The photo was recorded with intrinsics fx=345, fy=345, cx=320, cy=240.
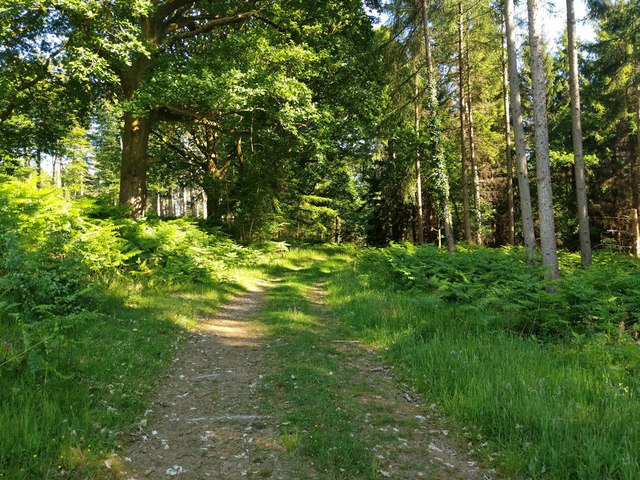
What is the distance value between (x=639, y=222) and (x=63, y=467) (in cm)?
2829

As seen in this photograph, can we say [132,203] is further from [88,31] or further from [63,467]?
[63,467]

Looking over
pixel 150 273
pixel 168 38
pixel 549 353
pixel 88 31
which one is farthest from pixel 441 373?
pixel 168 38

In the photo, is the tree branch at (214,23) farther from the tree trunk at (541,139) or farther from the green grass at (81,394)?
the green grass at (81,394)

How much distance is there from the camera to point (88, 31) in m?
11.0

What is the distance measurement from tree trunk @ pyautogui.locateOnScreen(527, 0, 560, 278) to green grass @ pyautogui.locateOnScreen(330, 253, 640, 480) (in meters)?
3.64

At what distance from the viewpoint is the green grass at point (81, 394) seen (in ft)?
8.75

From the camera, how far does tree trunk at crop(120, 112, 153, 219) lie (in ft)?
42.4

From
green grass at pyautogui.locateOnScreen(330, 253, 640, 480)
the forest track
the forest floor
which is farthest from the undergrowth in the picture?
green grass at pyautogui.locateOnScreen(330, 253, 640, 480)

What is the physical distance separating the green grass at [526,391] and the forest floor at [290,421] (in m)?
0.29

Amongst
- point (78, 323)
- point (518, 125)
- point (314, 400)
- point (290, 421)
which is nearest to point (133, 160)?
point (78, 323)

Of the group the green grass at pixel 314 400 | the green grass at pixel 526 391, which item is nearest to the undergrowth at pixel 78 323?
the green grass at pixel 314 400

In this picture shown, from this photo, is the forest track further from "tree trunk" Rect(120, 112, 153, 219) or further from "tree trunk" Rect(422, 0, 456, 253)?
"tree trunk" Rect(422, 0, 456, 253)

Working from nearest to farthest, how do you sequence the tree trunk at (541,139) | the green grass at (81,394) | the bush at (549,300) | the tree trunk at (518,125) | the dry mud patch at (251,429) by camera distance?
the green grass at (81,394), the dry mud patch at (251,429), the bush at (549,300), the tree trunk at (541,139), the tree trunk at (518,125)

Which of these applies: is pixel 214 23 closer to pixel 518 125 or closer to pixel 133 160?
pixel 133 160
